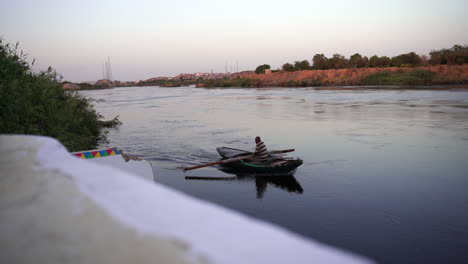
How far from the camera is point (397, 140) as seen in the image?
65.8 ft

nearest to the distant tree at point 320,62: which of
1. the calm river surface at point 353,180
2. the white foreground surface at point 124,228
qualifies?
the calm river surface at point 353,180

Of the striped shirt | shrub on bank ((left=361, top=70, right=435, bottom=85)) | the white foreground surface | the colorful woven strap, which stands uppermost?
shrub on bank ((left=361, top=70, right=435, bottom=85))

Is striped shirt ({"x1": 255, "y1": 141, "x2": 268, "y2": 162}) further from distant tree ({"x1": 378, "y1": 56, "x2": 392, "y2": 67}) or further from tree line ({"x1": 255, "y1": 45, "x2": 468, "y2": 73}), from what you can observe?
distant tree ({"x1": 378, "y1": 56, "x2": 392, "y2": 67})

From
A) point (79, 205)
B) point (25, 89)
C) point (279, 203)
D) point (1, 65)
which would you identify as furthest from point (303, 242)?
point (1, 65)

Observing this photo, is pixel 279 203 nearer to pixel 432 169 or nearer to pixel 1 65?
pixel 432 169

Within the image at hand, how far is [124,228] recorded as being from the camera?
3.92 feet

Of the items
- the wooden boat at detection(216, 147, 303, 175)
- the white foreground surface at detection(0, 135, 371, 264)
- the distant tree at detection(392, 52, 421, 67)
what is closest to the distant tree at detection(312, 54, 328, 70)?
the distant tree at detection(392, 52, 421, 67)

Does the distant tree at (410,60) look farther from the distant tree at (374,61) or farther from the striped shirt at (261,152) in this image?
the striped shirt at (261,152)

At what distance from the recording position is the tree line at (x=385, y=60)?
81.1m

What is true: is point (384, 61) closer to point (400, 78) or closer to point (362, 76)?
point (362, 76)

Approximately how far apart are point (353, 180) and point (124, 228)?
12732 mm

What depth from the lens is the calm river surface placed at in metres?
8.73

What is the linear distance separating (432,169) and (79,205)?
50.1 feet

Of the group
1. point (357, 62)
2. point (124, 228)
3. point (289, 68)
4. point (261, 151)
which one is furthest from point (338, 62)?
point (124, 228)
